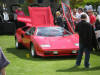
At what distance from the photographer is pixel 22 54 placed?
11.6m

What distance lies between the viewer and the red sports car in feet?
33.5

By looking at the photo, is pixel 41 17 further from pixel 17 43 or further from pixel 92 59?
pixel 92 59

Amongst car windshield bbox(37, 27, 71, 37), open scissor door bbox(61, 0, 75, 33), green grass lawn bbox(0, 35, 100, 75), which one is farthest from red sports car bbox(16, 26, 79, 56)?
open scissor door bbox(61, 0, 75, 33)

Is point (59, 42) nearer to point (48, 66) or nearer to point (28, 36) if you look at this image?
point (28, 36)

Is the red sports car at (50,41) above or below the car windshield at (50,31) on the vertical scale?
below

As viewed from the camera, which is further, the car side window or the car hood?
the car side window

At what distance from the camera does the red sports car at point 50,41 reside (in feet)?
33.5

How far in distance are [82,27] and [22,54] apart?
3934 millimetres

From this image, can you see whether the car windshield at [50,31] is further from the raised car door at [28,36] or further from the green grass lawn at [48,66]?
the green grass lawn at [48,66]

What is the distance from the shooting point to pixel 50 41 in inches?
416

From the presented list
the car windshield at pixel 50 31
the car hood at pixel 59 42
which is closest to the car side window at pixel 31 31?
the car windshield at pixel 50 31

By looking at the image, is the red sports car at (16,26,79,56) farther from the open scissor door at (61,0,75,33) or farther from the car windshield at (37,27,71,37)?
the open scissor door at (61,0,75,33)

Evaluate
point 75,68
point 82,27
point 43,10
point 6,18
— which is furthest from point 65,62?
point 6,18

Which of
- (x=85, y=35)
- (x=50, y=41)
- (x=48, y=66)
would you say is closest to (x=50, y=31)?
(x=50, y=41)
